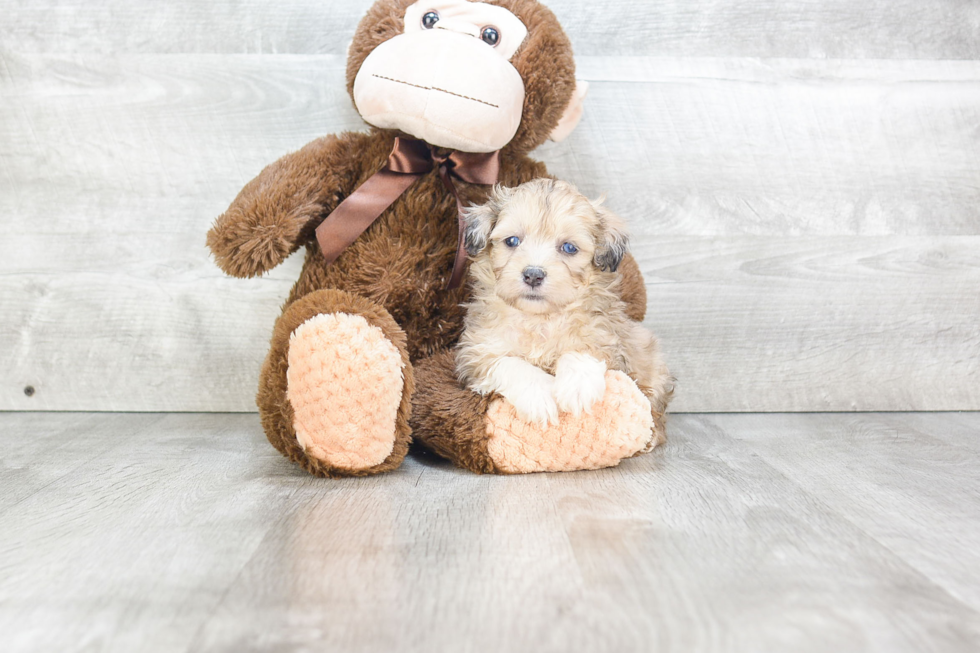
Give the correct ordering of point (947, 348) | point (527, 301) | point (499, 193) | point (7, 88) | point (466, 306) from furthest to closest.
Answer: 1. point (947, 348)
2. point (7, 88)
3. point (466, 306)
4. point (499, 193)
5. point (527, 301)

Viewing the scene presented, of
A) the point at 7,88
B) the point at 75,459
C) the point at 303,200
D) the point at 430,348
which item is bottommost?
the point at 75,459

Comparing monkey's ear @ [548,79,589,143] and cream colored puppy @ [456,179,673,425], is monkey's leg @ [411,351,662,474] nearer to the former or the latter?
cream colored puppy @ [456,179,673,425]

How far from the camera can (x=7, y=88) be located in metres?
1.97

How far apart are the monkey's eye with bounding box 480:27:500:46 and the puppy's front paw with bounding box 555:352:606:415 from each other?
26.6 inches

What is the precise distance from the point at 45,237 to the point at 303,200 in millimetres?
875

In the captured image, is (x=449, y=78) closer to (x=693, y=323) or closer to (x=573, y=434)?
(x=573, y=434)

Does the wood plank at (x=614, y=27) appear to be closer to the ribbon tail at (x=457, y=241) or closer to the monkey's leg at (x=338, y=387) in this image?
the ribbon tail at (x=457, y=241)

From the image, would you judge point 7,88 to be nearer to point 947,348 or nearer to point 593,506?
point 593,506

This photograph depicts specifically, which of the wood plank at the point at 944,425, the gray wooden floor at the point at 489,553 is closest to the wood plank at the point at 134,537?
the gray wooden floor at the point at 489,553

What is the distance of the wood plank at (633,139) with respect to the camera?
6.51 ft

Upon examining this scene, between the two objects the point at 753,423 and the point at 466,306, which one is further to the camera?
the point at 753,423

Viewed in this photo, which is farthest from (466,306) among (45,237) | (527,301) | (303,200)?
(45,237)

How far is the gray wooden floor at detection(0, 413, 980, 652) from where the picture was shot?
34.4 inches

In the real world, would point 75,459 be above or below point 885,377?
below
